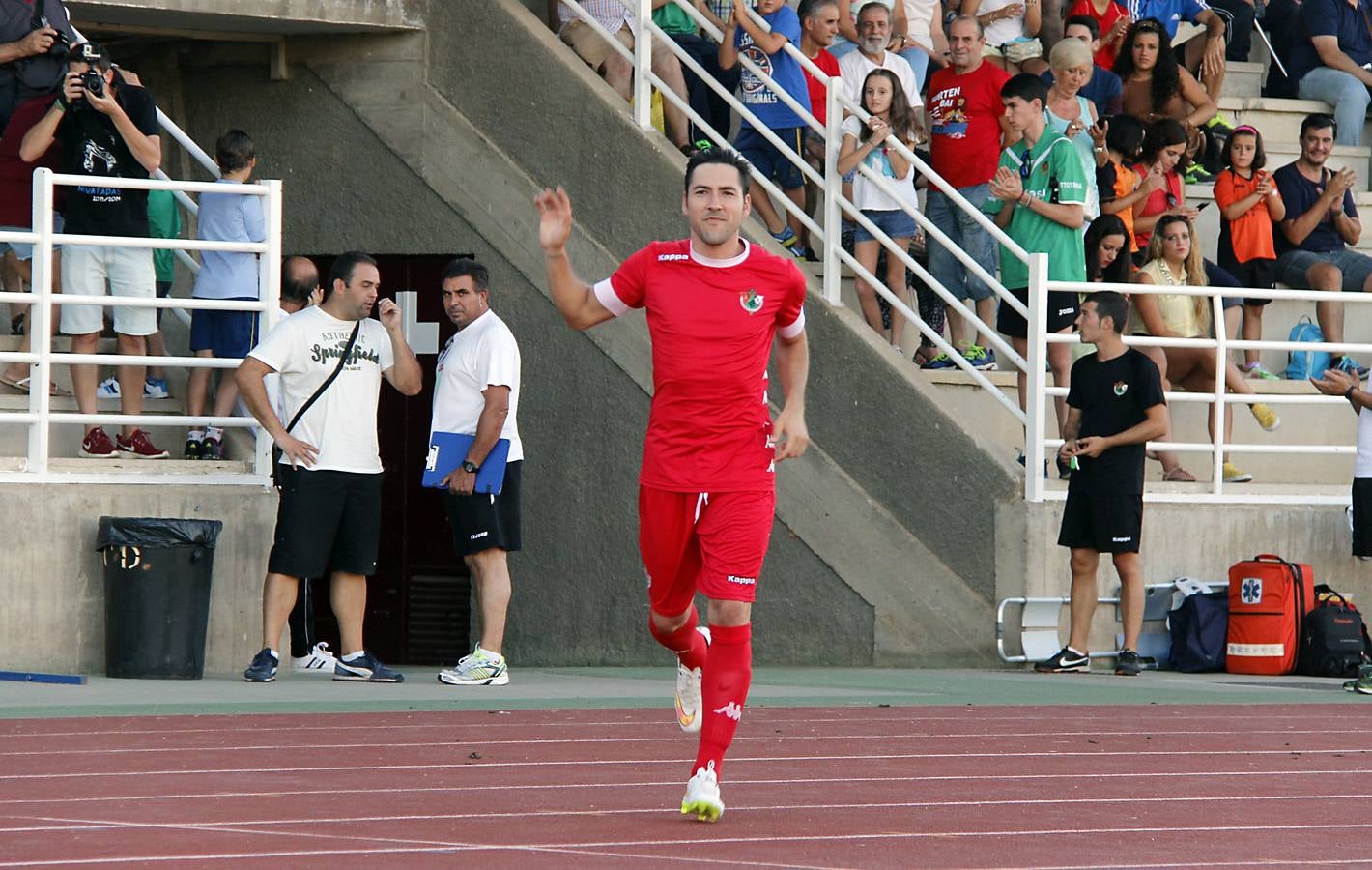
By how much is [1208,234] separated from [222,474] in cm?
780

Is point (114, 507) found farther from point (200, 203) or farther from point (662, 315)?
point (662, 315)

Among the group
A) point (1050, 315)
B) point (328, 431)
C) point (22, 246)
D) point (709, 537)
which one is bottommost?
point (709, 537)

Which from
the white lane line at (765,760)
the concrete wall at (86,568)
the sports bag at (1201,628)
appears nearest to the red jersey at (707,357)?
the white lane line at (765,760)

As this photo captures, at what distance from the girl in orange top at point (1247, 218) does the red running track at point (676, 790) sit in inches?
224

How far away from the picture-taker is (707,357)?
24.3ft

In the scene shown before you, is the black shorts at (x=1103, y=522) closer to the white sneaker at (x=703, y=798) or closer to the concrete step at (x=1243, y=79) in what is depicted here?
the white sneaker at (x=703, y=798)

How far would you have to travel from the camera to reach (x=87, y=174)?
12.6 meters

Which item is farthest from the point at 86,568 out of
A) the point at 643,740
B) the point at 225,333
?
the point at 643,740

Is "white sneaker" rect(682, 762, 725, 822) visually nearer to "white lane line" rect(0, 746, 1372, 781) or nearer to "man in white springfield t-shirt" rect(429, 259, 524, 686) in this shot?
"white lane line" rect(0, 746, 1372, 781)

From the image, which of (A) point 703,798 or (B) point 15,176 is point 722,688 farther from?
(B) point 15,176

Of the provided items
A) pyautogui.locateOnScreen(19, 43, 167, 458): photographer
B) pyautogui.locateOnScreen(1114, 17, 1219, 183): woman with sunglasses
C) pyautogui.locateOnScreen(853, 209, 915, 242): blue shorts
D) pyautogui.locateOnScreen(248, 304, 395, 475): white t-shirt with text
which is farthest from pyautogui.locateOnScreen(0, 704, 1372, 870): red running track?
pyautogui.locateOnScreen(1114, 17, 1219, 183): woman with sunglasses

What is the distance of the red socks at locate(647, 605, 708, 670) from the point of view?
26.3ft

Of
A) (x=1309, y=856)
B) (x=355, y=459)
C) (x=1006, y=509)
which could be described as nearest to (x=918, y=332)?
(x=1006, y=509)

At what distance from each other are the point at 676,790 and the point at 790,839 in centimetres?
122
